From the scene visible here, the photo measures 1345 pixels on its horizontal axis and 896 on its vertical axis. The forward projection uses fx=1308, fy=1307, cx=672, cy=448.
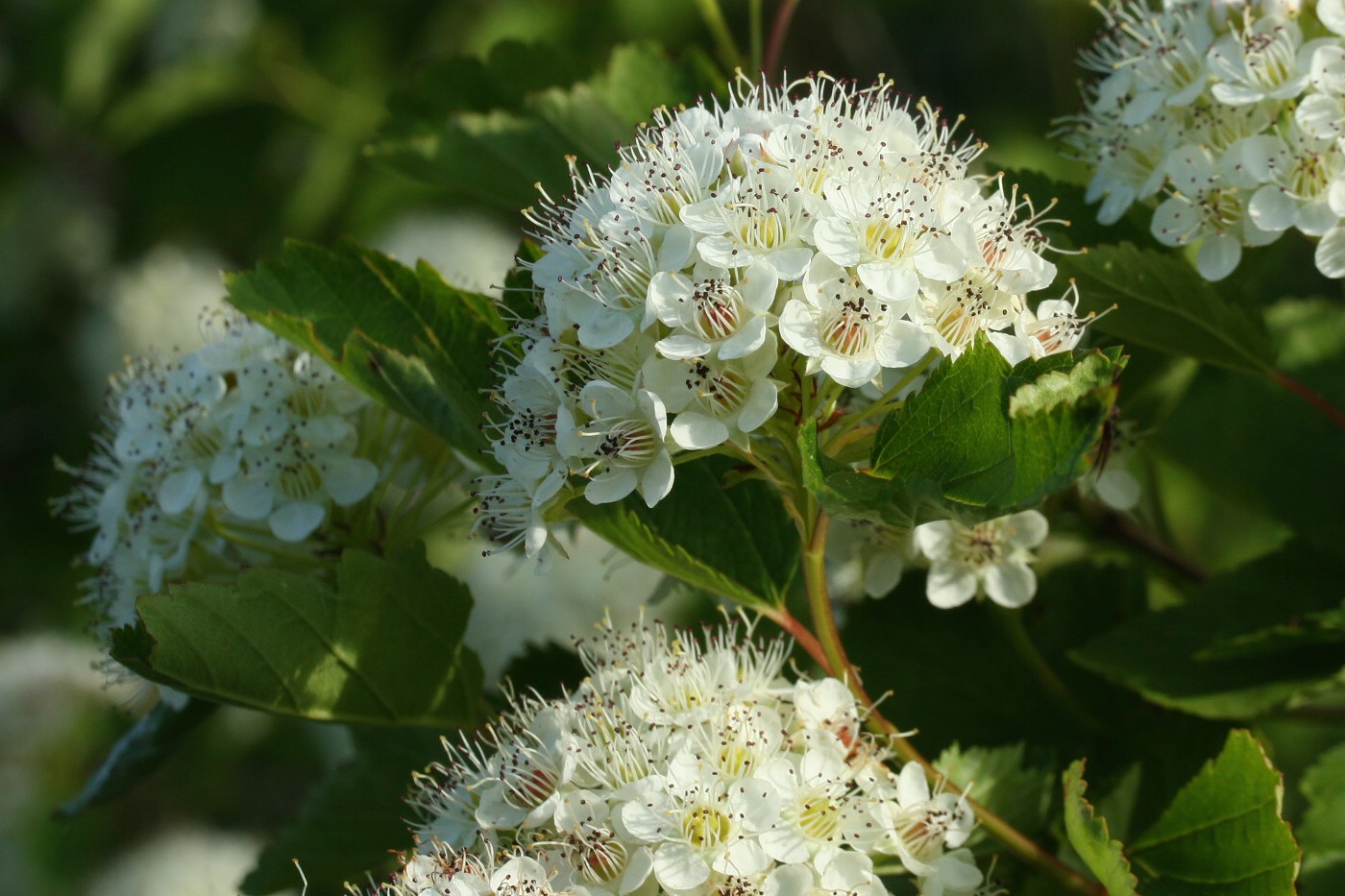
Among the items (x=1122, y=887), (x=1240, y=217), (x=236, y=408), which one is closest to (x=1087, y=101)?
(x=1240, y=217)

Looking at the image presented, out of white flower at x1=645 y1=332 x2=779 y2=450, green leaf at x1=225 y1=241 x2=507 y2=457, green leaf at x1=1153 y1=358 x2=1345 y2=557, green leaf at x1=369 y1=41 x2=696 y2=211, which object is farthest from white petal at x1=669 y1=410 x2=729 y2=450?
green leaf at x1=1153 y1=358 x2=1345 y2=557

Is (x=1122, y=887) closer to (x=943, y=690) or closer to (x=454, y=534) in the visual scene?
(x=943, y=690)

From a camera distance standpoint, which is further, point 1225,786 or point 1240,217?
point 1240,217

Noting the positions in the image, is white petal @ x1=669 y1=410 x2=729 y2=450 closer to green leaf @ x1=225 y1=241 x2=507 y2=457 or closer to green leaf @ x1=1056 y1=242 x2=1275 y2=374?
green leaf @ x1=225 y1=241 x2=507 y2=457

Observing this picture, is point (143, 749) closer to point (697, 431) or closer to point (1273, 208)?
point (697, 431)

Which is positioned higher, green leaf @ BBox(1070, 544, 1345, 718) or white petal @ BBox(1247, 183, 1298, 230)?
white petal @ BBox(1247, 183, 1298, 230)

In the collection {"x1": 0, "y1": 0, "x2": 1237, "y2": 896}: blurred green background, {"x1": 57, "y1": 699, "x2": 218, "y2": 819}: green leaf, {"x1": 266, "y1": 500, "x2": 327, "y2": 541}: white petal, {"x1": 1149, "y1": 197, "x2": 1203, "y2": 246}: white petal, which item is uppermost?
{"x1": 0, "y1": 0, "x2": 1237, "y2": 896}: blurred green background

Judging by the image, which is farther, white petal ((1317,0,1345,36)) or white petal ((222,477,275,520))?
white petal ((222,477,275,520))
